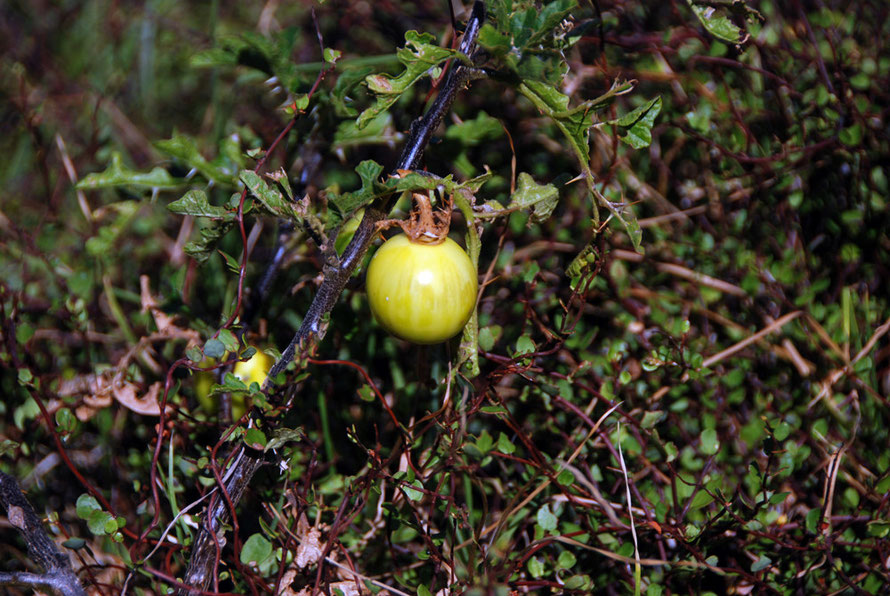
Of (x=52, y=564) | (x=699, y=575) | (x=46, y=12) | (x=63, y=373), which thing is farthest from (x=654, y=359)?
(x=46, y=12)

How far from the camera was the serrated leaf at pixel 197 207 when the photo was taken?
1530mm

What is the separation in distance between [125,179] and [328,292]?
2.66 feet

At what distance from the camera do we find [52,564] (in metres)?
1.46

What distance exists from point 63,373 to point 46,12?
2150 millimetres

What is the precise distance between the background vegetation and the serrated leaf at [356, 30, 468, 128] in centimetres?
15

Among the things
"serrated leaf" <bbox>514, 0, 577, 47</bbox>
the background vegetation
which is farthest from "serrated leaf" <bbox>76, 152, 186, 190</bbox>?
"serrated leaf" <bbox>514, 0, 577, 47</bbox>

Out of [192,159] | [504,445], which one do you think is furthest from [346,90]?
[504,445]

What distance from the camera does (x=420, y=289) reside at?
145 cm

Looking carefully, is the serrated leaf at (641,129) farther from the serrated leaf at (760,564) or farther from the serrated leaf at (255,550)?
the serrated leaf at (255,550)

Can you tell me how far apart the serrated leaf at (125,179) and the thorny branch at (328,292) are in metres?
0.72

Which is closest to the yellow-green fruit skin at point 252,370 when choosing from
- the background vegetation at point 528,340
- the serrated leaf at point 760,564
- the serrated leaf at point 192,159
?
the background vegetation at point 528,340

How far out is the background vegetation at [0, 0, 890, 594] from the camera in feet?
5.56

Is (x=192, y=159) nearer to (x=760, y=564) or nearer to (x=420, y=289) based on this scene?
(x=420, y=289)

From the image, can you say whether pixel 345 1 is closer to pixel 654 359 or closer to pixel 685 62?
pixel 685 62
